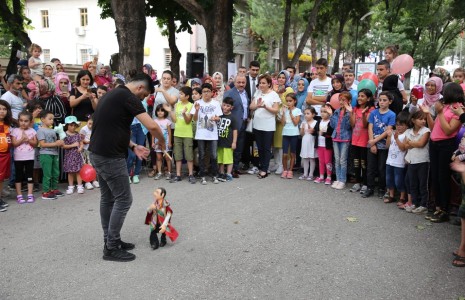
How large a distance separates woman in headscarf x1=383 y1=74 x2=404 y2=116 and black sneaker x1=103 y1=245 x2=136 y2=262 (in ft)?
16.2

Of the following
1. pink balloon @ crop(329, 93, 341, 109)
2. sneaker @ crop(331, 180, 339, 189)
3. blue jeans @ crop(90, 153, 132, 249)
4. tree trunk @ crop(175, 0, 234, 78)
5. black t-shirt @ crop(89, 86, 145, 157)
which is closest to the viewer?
black t-shirt @ crop(89, 86, 145, 157)

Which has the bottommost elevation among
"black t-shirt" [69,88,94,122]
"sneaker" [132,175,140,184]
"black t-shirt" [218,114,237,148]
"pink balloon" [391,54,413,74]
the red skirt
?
"sneaker" [132,175,140,184]

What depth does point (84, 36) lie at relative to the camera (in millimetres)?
34719

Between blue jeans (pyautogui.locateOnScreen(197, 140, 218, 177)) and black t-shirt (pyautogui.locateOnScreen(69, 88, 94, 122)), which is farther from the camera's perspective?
blue jeans (pyautogui.locateOnScreen(197, 140, 218, 177))

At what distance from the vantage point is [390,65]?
8109 millimetres

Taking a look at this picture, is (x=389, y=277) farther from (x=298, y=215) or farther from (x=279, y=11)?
(x=279, y=11)

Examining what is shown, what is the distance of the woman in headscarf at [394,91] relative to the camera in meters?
7.05

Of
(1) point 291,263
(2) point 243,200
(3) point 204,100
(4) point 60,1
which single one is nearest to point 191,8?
(3) point 204,100

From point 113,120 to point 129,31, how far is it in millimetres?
7100

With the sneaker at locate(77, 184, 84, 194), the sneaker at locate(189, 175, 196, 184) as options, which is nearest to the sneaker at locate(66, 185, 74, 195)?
the sneaker at locate(77, 184, 84, 194)

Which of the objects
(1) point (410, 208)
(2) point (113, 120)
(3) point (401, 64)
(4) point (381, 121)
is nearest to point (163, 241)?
(2) point (113, 120)

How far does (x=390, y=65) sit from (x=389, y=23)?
62.6 feet

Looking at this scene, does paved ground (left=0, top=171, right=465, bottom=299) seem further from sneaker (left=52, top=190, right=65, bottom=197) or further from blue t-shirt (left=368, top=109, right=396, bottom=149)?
blue t-shirt (left=368, top=109, right=396, bottom=149)

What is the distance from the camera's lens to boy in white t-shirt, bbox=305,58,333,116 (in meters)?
8.26
